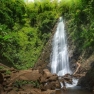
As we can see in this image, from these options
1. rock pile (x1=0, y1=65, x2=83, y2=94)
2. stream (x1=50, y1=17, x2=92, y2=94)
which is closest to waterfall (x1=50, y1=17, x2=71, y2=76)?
stream (x1=50, y1=17, x2=92, y2=94)

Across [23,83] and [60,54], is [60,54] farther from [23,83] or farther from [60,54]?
[23,83]

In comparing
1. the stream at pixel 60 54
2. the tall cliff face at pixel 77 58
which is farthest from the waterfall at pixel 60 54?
the tall cliff face at pixel 77 58

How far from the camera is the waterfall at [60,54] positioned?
53.9 feet

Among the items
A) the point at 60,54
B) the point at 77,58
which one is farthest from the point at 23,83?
the point at 60,54

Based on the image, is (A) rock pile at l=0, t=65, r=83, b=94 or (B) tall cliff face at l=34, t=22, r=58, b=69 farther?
(B) tall cliff face at l=34, t=22, r=58, b=69

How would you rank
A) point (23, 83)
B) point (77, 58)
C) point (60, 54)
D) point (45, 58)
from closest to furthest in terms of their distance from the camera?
point (23, 83), point (77, 58), point (60, 54), point (45, 58)

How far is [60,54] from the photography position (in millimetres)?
18281

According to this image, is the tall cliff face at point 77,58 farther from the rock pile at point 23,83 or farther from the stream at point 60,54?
the rock pile at point 23,83

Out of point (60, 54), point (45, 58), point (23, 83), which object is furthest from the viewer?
point (45, 58)

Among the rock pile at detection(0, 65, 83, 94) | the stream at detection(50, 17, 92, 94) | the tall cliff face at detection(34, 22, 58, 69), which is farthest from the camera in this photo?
the tall cliff face at detection(34, 22, 58, 69)

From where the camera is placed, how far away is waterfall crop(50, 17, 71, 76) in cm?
1643

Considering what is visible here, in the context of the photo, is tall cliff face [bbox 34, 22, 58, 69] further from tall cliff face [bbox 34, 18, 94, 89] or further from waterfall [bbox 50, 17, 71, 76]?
waterfall [bbox 50, 17, 71, 76]

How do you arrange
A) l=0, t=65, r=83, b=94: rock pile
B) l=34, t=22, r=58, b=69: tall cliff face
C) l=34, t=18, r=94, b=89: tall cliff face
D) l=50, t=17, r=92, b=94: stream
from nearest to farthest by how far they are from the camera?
1. l=0, t=65, r=83, b=94: rock pile
2. l=34, t=18, r=94, b=89: tall cliff face
3. l=50, t=17, r=92, b=94: stream
4. l=34, t=22, r=58, b=69: tall cliff face

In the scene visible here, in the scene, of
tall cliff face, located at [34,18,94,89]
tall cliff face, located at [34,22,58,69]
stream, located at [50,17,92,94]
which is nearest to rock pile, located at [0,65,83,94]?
tall cliff face, located at [34,18,94,89]
